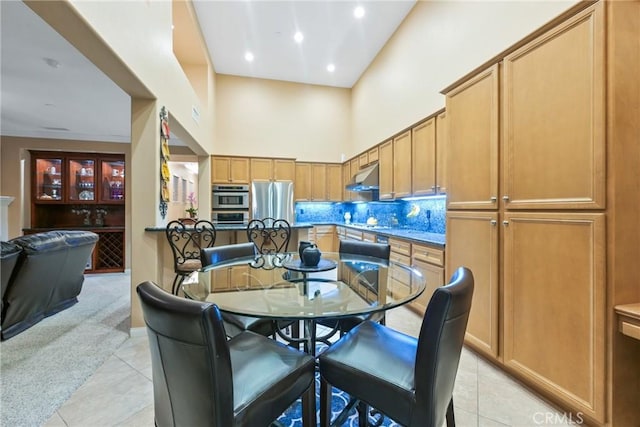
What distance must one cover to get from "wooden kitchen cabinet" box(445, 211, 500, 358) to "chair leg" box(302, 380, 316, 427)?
155 centimetres

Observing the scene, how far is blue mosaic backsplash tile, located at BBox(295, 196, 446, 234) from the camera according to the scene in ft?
12.4

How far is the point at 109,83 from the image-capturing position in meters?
3.20

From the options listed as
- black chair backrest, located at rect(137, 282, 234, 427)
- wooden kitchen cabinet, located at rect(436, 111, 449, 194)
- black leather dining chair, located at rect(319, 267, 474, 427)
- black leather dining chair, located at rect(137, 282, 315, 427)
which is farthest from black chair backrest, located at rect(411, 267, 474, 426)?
wooden kitchen cabinet, located at rect(436, 111, 449, 194)

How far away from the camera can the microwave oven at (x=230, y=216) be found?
570 centimetres

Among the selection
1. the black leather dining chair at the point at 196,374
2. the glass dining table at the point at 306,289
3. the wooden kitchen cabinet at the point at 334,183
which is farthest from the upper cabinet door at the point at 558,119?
the wooden kitchen cabinet at the point at 334,183

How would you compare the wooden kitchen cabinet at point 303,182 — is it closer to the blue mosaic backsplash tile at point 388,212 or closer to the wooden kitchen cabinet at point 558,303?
the blue mosaic backsplash tile at point 388,212

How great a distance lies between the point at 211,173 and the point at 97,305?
125 inches

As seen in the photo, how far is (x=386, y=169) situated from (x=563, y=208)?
119 inches

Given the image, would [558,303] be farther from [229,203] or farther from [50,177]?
Result: [50,177]

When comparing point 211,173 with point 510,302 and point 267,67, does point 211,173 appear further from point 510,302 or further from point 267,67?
point 510,302

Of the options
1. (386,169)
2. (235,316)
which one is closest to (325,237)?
(386,169)

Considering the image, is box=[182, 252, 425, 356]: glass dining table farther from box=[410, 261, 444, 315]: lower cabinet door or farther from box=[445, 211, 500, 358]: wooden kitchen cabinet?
box=[410, 261, 444, 315]: lower cabinet door

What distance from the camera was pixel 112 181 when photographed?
5.68 m

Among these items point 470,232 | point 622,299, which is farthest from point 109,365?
point 622,299
